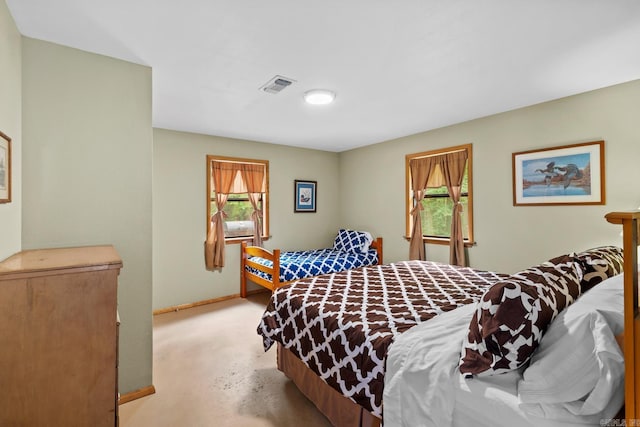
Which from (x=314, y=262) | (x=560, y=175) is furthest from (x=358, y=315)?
(x=560, y=175)

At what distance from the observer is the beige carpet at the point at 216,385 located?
1998 millimetres

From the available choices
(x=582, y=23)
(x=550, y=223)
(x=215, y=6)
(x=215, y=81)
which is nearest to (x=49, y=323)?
(x=215, y=6)

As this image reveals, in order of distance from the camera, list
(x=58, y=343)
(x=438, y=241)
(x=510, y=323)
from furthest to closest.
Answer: (x=438, y=241), (x=58, y=343), (x=510, y=323)

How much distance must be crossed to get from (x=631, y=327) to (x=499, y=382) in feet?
1.52

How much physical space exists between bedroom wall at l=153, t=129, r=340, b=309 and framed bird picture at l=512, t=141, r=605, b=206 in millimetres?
3211

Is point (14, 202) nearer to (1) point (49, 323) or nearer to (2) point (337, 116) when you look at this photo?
(1) point (49, 323)

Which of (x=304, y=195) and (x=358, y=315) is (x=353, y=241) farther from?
(x=358, y=315)

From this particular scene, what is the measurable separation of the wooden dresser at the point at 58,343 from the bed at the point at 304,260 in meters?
2.51

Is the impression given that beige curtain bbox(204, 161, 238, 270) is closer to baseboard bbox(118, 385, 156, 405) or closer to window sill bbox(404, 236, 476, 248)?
baseboard bbox(118, 385, 156, 405)

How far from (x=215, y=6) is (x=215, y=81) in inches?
39.7

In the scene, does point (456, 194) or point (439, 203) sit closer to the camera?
point (456, 194)

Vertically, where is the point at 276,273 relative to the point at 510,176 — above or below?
below

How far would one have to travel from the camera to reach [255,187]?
4809mm

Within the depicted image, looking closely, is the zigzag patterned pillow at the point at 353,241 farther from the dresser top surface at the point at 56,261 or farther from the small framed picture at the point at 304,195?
the dresser top surface at the point at 56,261
